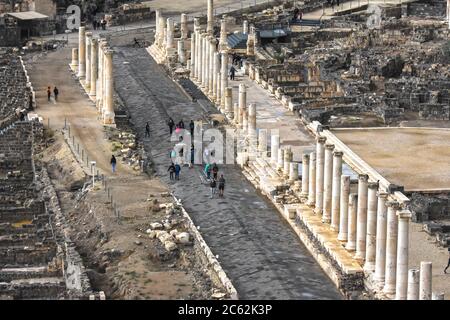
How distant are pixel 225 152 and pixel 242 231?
1500 centimetres

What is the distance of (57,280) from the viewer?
259 ft

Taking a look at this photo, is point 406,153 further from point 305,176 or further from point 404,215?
point 404,215

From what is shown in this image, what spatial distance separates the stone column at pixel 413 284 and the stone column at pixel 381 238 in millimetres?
4121

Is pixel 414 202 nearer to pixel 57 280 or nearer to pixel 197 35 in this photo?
pixel 57 280

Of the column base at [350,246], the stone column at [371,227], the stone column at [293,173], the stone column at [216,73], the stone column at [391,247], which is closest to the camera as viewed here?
the stone column at [391,247]

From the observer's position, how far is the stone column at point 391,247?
2953 inches

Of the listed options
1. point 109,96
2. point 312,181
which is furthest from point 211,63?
point 312,181

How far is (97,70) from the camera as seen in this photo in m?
115

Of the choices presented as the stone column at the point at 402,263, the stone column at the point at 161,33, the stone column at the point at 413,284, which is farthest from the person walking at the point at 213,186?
the stone column at the point at 161,33

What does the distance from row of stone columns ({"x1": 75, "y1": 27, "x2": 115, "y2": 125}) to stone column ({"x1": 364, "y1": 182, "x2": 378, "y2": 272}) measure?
30296 mm

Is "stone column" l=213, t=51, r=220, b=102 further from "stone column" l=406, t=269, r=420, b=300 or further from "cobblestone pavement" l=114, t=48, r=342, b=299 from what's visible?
"stone column" l=406, t=269, r=420, b=300

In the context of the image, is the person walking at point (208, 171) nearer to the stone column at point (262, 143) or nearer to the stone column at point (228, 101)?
the stone column at point (262, 143)

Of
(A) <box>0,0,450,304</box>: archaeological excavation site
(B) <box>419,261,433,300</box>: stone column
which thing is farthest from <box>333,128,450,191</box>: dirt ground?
(B) <box>419,261,433,300</box>: stone column
